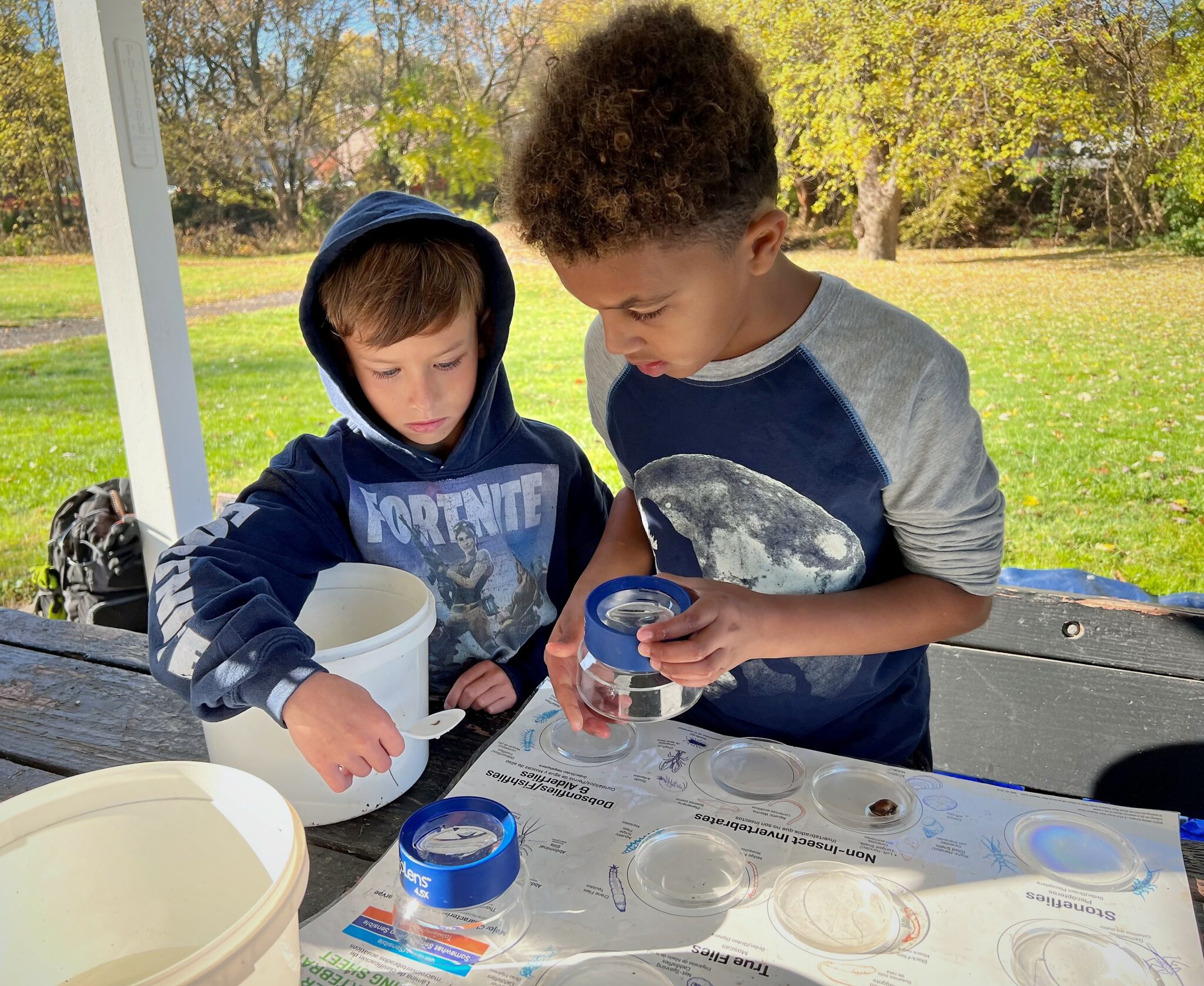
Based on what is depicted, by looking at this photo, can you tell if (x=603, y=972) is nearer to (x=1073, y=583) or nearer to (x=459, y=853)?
(x=459, y=853)

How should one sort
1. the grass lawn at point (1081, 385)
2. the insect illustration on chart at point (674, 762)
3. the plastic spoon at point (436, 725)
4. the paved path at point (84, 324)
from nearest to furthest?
the plastic spoon at point (436, 725) → the insect illustration on chart at point (674, 762) → the grass lawn at point (1081, 385) → the paved path at point (84, 324)

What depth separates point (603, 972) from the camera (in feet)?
2.36

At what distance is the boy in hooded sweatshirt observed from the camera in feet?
4.04

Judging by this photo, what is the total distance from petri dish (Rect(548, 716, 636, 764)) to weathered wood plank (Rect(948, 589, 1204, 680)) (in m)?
1.01

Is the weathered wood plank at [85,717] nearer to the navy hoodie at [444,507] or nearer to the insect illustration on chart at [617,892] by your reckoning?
the navy hoodie at [444,507]

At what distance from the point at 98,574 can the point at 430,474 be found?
218 cm

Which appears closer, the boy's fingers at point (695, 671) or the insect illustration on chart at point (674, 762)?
the boy's fingers at point (695, 671)

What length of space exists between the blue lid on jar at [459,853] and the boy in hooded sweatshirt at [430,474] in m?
0.39

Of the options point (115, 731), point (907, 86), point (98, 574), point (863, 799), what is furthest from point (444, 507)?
point (907, 86)

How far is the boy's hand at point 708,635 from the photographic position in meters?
0.85

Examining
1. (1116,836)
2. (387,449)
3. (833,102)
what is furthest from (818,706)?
(833,102)

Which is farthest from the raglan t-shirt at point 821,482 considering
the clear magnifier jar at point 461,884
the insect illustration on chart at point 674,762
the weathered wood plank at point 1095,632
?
the weathered wood plank at point 1095,632

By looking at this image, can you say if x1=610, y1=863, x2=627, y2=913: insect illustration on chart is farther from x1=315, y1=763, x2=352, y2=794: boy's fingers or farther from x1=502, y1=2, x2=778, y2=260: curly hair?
x1=502, y1=2, x2=778, y2=260: curly hair

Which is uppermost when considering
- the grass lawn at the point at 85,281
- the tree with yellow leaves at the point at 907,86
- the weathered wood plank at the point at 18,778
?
the tree with yellow leaves at the point at 907,86
